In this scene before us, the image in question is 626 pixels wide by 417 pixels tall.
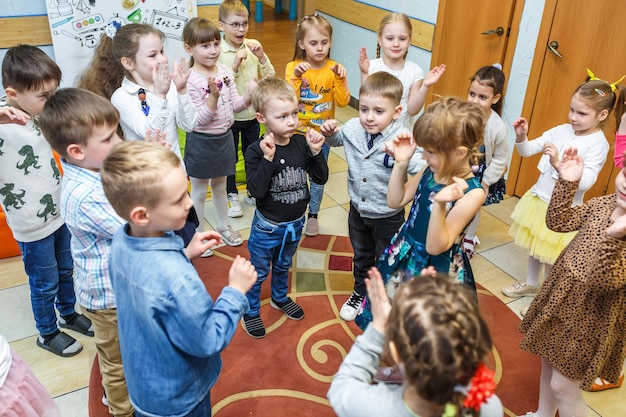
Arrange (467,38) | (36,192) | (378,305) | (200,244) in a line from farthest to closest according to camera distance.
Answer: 1. (467,38)
2. (36,192)
3. (200,244)
4. (378,305)

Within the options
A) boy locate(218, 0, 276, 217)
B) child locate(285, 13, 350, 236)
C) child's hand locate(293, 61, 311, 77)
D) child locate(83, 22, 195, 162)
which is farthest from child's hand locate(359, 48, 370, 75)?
child locate(83, 22, 195, 162)

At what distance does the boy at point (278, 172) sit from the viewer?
6.94ft

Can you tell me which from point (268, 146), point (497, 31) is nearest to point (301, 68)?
point (268, 146)

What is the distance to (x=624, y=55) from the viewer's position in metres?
3.01

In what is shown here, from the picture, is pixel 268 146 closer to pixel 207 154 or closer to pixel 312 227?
pixel 207 154

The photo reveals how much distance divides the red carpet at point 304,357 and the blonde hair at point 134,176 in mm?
1160

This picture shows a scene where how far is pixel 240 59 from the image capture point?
3.12m

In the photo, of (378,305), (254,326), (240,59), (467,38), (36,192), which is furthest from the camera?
(467,38)

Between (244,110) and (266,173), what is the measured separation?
1.26 meters

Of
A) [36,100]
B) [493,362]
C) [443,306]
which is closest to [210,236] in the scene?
[443,306]

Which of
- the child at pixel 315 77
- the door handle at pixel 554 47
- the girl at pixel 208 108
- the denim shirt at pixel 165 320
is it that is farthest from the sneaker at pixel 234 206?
the door handle at pixel 554 47

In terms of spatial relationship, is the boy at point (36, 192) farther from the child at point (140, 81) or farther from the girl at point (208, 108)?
the girl at point (208, 108)

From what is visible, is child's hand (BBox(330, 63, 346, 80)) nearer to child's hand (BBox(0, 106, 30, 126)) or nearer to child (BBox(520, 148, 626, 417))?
child (BBox(520, 148, 626, 417))

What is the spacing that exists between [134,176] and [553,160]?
61.2 inches
